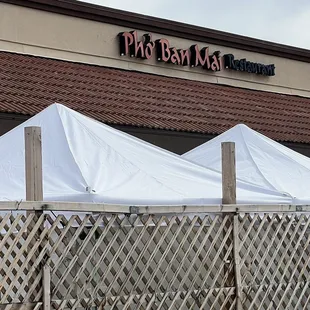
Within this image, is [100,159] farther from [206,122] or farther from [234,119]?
[234,119]

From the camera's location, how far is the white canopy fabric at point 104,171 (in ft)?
26.6

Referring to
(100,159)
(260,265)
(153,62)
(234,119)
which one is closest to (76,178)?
(100,159)

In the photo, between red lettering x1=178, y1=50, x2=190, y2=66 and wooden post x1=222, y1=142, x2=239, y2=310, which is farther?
red lettering x1=178, y1=50, x2=190, y2=66

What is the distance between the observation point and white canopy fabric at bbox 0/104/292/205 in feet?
26.6

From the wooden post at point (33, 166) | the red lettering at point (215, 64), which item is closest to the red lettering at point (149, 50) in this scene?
the red lettering at point (215, 64)

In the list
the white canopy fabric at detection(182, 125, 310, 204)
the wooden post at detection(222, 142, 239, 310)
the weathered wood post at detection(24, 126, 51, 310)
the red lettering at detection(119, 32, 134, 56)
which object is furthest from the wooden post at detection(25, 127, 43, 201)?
the red lettering at detection(119, 32, 134, 56)

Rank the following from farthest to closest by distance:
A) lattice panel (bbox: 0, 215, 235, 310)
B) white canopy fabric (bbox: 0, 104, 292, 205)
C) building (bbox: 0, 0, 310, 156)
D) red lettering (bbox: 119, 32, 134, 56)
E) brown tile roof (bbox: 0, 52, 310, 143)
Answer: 1. red lettering (bbox: 119, 32, 134, 56)
2. building (bbox: 0, 0, 310, 156)
3. brown tile roof (bbox: 0, 52, 310, 143)
4. white canopy fabric (bbox: 0, 104, 292, 205)
5. lattice panel (bbox: 0, 215, 235, 310)

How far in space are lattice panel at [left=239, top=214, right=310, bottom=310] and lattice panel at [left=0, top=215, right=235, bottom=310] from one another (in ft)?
1.05

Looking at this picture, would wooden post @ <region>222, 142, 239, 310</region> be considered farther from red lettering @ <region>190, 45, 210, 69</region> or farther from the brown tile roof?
red lettering @ <region>190, 45, 210, 69</region>

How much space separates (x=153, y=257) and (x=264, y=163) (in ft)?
11.0

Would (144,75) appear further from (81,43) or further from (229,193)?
(229,193)

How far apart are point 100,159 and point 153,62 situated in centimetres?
1232

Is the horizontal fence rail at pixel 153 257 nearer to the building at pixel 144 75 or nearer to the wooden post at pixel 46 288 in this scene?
the wooden post at pixel 46 288

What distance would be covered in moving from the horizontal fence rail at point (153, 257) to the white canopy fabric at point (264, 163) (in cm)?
62
